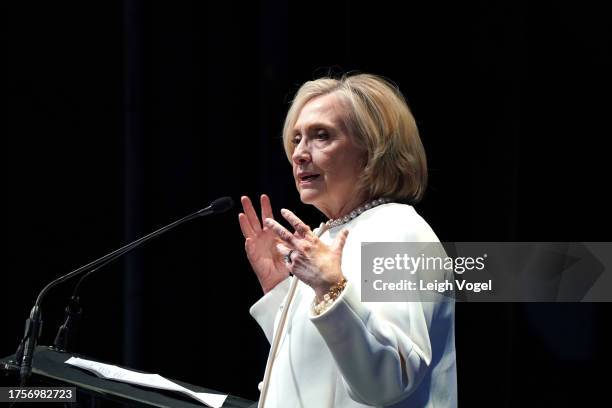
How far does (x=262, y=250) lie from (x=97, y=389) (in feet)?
1.98

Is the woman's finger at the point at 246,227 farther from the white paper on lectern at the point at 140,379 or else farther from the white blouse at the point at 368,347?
the white paper on lectern at the point at 140,379

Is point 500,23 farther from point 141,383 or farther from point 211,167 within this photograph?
point 141,383

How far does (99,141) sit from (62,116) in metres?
0.22

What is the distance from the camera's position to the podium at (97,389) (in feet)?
5.15

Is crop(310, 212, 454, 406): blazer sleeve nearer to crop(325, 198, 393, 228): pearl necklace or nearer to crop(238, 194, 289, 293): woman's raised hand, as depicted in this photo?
crop(325, 198, 393, 228): pearl necklace

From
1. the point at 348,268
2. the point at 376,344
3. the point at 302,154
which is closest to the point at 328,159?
the point at 302,154

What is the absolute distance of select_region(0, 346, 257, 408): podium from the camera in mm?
1569

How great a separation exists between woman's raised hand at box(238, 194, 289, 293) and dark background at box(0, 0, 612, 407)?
894 mm

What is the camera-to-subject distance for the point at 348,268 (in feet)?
4.71

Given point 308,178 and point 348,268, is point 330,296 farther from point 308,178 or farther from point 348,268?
point 308,178

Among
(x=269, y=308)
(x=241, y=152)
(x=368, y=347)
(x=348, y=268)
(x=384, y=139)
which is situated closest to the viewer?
(x=368, y=347)

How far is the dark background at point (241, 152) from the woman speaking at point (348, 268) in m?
0.99

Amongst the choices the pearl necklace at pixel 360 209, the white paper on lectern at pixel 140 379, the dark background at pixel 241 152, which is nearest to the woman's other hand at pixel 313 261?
the pearl necklace at pixel 360 209

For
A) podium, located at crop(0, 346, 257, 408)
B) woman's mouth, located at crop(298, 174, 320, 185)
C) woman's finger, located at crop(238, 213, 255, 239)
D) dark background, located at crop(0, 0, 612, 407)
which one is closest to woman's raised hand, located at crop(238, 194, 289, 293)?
woman's finger, located at crop(238, 213, 255, 239)
